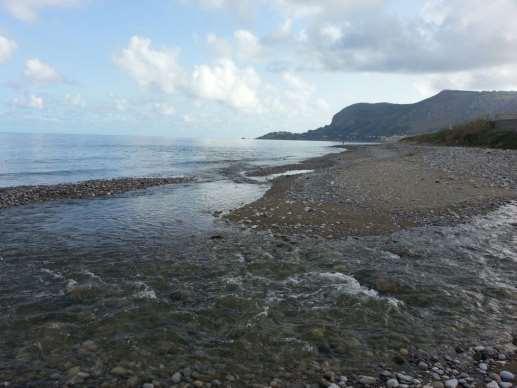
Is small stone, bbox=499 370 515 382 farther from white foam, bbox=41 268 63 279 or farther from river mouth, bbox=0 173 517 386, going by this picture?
white foam, bbox=41 268 63 279

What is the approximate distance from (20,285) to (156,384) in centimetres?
739

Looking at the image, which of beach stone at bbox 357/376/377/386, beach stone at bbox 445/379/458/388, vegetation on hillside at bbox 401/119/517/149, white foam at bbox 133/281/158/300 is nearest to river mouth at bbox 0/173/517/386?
white foam at bbox 133/281/158/300

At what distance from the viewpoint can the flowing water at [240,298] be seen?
289 inches

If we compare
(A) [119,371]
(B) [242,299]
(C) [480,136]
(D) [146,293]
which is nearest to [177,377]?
(A) [119,371]

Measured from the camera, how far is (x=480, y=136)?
7725 centimetres

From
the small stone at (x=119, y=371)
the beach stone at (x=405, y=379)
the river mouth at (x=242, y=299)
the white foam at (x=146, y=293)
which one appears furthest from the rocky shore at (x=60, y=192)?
the beach stone at (x=405, y=379)

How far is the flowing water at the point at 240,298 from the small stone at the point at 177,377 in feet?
0.55

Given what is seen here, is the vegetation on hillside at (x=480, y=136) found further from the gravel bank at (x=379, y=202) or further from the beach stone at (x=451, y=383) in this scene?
the beach stone at (x=451, y=383)

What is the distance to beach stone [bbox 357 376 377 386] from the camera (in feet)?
21.2

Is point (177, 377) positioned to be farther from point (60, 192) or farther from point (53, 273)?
point (60, 192)

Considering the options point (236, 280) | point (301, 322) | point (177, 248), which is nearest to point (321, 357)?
point (301, 322)

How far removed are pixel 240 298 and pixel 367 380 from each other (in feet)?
14.5

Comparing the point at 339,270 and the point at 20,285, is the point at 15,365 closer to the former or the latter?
the point at 20,285

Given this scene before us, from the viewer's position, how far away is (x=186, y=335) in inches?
322
